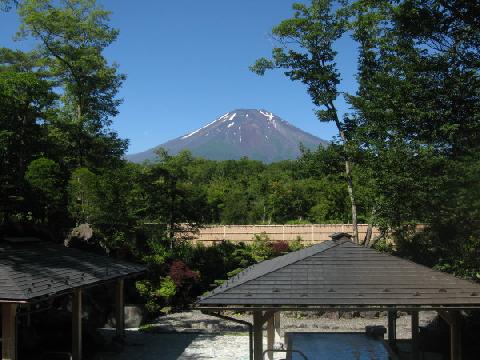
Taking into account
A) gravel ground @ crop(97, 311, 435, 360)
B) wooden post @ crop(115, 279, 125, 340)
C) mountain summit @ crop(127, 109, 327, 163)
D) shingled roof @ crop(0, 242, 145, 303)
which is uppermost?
mountain summit @ crop(127, 109, 327, 163)

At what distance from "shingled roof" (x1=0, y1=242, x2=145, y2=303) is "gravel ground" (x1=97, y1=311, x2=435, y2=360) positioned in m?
2.12

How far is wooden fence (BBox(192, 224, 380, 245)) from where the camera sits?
86.5ft

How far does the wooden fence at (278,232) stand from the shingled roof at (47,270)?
11.9 meters

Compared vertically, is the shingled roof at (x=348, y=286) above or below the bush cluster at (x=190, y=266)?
above

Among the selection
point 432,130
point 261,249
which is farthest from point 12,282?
point 261,249

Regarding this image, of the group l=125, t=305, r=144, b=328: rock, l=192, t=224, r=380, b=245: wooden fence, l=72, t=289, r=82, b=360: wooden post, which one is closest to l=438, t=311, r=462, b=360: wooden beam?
l=72, t=289, r=82, b=360: wooden post

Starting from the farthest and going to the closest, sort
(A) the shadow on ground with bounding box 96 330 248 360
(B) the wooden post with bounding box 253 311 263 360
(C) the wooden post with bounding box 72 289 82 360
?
1. (A) the shadow on ground with bounding box 96 330 248 360
2. (C) the wooden post with bounding box 72 289 82 360
3. (B) the wooden post with bounding box 253 311 263 360

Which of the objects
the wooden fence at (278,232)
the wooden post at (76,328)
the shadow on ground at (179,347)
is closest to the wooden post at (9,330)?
the wooden post at (76,328)

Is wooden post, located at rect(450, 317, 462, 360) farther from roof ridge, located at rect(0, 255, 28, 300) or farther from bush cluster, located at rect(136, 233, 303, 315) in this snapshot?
bush cluster, located at rect(136, 233, 303, 315)

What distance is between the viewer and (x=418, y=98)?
16.1 meters

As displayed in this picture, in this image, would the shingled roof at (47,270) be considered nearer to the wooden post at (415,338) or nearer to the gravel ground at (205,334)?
the gravel ground at (205,334)

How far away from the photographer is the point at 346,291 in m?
8.27

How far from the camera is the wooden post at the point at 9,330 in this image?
9.59 meters

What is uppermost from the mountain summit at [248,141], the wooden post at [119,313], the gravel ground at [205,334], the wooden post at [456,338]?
the mountain summit at [248,141]
